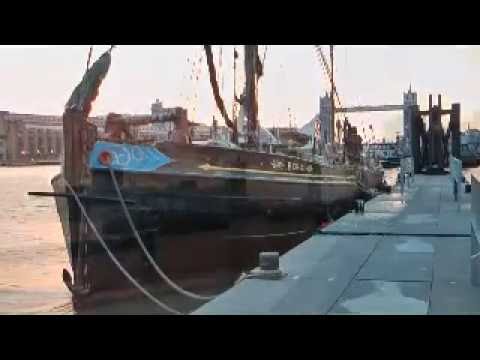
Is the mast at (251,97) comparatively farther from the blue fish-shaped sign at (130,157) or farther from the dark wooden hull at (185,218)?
the blue fish-shaped sign at (130,157)

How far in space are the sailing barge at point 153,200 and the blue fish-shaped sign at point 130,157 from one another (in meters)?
0.02

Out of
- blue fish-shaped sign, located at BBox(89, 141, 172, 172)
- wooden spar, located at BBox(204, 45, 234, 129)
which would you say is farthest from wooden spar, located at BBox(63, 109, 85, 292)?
wooden spar, located at BBox(204, 45, 234, 129)

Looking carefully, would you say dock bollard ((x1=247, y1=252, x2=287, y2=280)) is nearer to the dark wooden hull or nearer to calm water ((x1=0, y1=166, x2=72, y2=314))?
the dark wooden hull

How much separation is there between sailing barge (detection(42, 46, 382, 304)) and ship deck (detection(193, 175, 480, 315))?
2.20m

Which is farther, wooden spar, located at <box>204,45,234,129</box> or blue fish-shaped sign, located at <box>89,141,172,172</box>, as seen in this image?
wooden spar, located at <box>204,45,234,129</box>

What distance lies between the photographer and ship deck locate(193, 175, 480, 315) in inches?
235

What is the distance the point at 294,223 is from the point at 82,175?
5876mm

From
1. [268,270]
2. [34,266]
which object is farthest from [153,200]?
[34,266]

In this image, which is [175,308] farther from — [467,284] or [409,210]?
[409,210]

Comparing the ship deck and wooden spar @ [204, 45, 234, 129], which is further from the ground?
wooden spar @ [204, 45, 234, 129]

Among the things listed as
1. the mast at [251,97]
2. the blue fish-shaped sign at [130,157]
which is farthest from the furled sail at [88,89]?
the mast at [251,97]

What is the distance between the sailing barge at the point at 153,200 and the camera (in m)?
11.4

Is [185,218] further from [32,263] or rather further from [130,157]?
[32,263]
